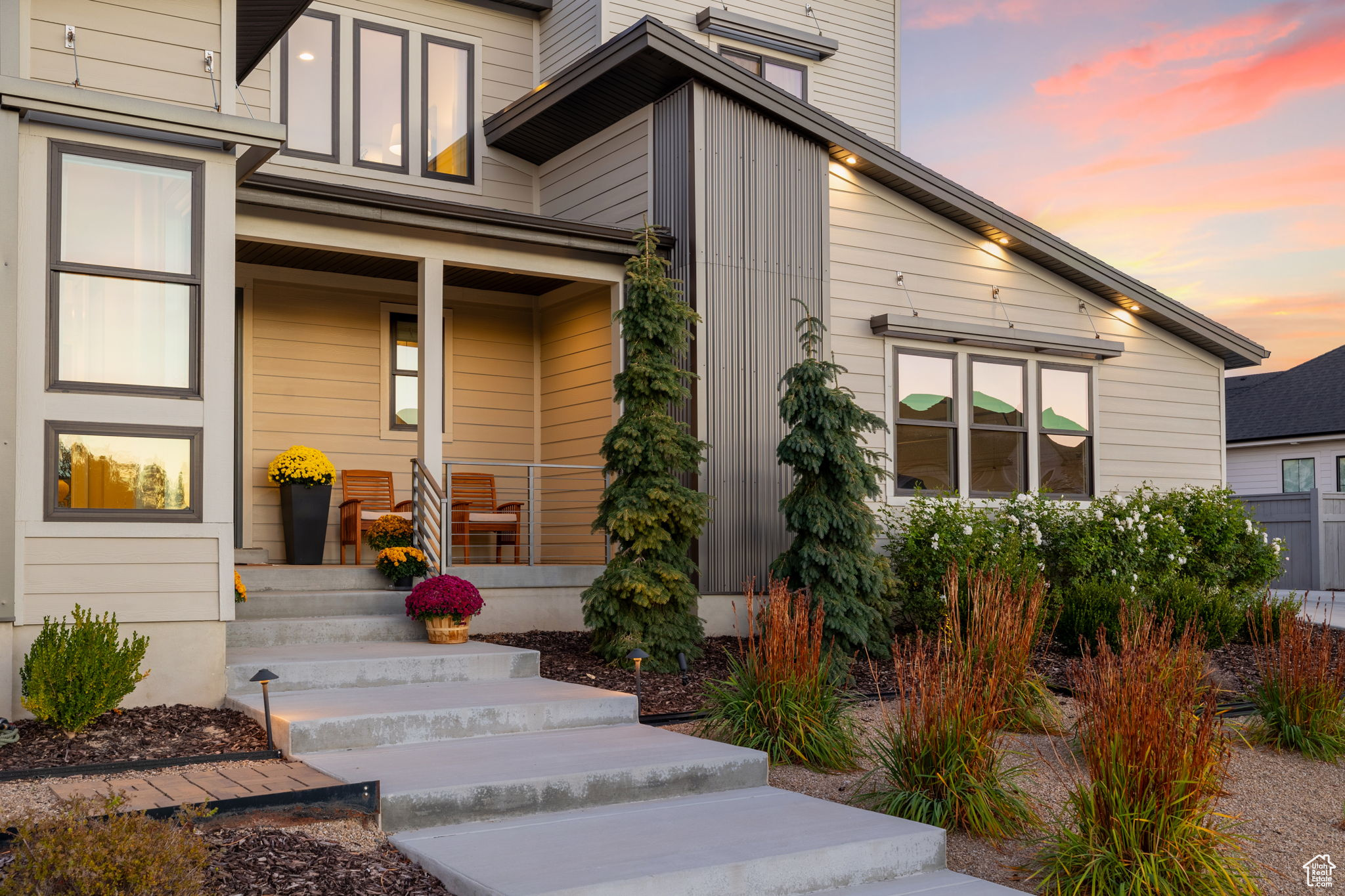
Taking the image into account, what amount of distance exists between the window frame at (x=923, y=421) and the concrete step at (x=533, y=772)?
569cm

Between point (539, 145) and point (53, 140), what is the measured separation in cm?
625

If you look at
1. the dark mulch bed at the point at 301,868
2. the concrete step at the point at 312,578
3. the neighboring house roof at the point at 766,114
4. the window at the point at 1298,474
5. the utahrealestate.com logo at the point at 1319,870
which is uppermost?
the neighboring house roof at the point at 766,114

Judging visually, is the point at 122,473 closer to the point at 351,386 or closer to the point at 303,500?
the point at 303,500

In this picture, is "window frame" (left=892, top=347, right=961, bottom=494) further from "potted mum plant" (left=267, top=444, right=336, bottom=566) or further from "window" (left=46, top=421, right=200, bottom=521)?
"window" (left=46, top=421, right=200, bottom=521)

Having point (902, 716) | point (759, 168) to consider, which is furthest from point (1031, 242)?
point (902, 716)

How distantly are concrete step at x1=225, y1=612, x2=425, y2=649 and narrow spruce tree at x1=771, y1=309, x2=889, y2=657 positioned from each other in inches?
116

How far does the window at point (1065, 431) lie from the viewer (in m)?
12.0

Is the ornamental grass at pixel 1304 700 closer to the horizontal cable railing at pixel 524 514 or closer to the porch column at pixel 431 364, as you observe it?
the horizontal cable railing at pixel 524 514

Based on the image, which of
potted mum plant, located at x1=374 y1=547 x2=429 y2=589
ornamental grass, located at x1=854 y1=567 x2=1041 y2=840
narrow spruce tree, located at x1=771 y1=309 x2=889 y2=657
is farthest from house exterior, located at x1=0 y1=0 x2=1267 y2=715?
ornamental grass, located at x1=854 y1=567 x2=1041 y2=840

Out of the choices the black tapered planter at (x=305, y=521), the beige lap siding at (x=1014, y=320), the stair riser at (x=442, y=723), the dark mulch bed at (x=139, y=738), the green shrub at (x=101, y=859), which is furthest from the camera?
the beige lap siding at (x=1014, y=320)

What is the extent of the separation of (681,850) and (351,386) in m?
7.98

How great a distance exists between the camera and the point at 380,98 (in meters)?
11.6

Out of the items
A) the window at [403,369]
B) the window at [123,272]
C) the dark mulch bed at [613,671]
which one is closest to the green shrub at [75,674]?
the window at [123,272]

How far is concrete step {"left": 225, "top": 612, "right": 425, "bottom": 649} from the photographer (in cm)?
733
